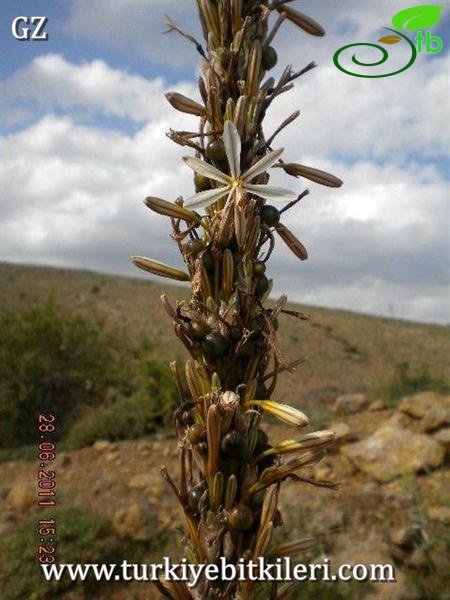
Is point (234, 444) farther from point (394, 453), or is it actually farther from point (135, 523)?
point (394, 453)

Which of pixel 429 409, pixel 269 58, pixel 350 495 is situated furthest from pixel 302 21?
pixel 429 409

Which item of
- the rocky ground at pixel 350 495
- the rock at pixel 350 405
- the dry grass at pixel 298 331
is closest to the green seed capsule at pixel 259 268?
the rocky ground at pixel 350 495

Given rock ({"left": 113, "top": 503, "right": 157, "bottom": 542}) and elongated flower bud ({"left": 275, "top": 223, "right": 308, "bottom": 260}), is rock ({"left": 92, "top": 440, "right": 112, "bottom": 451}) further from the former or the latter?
elongated flower bud ({"left": 275, "top": 223, "right": 308, "bottom": 260})

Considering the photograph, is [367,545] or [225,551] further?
[367,545]

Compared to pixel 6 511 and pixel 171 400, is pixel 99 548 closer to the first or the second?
pixel 6 511

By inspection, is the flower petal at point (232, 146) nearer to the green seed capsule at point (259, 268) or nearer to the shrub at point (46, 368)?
the green seed capsule at point (259, 268)

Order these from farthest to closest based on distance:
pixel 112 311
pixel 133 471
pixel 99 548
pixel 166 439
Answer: pixel 112 311
pixel 166 439
pixel 133 471
pixel 99 548

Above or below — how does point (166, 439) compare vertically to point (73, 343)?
below

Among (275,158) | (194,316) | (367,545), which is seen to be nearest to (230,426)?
(194,316)
